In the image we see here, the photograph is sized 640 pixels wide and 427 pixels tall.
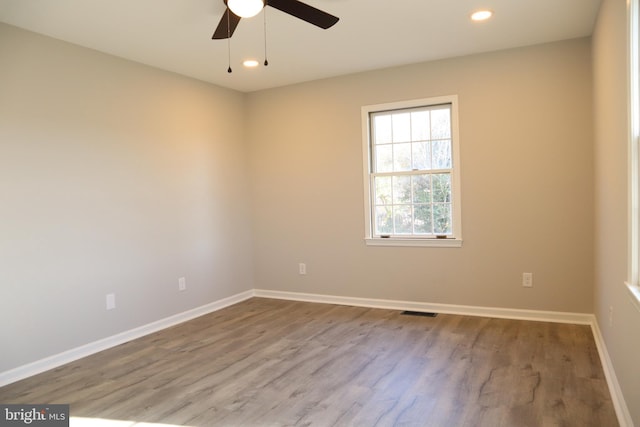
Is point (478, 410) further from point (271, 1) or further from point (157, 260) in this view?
point (157, 260)

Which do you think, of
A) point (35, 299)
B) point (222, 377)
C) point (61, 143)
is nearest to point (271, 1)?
point (61, 143)

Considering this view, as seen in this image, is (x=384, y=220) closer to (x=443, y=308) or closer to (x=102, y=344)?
(x=443, y=308)

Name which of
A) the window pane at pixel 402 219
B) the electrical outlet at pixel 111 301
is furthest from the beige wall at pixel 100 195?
the window pane at pixel 402 219

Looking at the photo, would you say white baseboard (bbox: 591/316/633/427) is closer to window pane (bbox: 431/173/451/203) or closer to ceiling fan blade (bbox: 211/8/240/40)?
window pane (bbox: 431/173/451/203)

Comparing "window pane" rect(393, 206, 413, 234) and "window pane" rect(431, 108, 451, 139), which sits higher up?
"window pane" rect(431, 108, 451, 139)

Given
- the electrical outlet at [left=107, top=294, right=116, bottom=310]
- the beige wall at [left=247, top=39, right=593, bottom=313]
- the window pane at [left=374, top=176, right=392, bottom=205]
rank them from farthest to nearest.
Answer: the window pane at [left=374, top=176, right=392, bottom=205]
the beige wall at [left=247, top=39, right=593, bottom=313]
the electrical outlet at [left=107, top=294, right=116, bottom=310]

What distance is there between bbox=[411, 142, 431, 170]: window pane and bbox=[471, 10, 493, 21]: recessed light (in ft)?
4.43

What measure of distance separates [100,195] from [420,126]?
3019 mm

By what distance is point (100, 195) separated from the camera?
144 inches

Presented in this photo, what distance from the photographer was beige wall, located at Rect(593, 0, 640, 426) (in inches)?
82.5

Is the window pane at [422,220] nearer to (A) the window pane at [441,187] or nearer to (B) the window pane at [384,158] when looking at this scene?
(A) the window pane at [441,187]

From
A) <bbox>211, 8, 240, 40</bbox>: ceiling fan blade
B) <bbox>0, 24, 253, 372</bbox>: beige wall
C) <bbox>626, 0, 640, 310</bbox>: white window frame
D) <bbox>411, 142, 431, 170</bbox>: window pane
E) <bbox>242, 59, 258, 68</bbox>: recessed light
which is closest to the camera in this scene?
<bbox>626, 0, 640, 310</bbox>: white window frame

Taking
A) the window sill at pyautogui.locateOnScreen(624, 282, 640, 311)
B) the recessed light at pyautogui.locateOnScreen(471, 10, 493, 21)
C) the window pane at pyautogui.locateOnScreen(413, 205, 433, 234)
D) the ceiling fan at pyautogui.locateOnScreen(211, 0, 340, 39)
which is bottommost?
the window sill at pyautogui.locateOnScreen(624, 282, 640, 311)

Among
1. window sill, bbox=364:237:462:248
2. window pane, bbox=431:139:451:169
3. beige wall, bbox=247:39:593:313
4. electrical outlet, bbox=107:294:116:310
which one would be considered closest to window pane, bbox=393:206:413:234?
window sill, bbox=364:237:462:248
